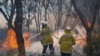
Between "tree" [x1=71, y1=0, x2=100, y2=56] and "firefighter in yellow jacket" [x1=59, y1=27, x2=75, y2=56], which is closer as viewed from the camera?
"firefighter in yellow jacket" [x1=59, y1=27, x2=75, y2=56]

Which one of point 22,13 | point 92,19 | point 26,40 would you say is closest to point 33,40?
point 26,40

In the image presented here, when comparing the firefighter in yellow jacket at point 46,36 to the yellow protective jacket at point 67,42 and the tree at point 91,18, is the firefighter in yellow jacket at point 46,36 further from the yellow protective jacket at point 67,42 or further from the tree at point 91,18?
the tree at point 91,18

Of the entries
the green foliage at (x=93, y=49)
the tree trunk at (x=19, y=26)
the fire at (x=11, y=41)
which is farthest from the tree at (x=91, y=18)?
the fire at (x=11, y=41)

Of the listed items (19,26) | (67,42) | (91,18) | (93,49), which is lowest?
(93,49)

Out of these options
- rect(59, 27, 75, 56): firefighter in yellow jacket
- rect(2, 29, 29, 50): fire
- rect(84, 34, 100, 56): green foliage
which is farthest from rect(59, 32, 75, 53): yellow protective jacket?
rect(2, 29, 29, 50): fire

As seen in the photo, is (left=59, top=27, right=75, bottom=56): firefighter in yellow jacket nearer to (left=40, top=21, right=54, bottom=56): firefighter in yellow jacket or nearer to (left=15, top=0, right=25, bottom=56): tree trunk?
(left=40, top=21, right=54, bottom=56): firefighter in yellow jacket

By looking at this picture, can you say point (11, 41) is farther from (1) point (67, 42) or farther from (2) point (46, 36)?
(1) point (67, 42)

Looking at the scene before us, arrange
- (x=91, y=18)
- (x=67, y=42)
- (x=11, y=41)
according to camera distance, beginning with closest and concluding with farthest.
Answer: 1. (x=67, y=42)
2. (x=11, y=41)
3. (x=91, y=18)

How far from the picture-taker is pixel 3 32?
13.8 meters

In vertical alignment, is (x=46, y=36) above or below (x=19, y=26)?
below

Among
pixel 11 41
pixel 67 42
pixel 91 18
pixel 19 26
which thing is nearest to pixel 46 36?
pixel 67 42

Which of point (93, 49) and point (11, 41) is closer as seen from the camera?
point (93, 49)

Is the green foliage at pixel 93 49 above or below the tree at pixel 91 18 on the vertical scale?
below

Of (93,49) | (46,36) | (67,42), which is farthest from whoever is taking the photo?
(46,36)
